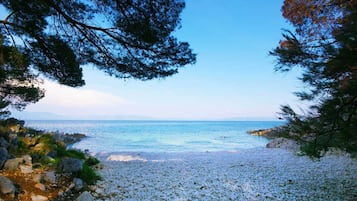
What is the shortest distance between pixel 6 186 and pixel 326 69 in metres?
4.89

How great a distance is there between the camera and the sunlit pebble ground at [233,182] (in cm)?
475

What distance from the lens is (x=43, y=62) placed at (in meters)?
4.67

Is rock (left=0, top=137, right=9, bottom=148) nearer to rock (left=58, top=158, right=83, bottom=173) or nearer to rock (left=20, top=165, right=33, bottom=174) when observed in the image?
rock (left=20, top=165, right=33, bottom=174)

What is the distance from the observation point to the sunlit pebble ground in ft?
15.6

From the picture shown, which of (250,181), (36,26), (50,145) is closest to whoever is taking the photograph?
(36,26)

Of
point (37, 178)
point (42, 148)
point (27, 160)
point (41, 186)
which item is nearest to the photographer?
point (41, 186)

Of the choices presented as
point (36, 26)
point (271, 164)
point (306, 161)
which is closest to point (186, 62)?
point (36, 26)

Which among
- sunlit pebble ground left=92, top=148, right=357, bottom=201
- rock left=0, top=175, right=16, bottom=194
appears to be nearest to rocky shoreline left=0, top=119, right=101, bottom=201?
rock left=0, top=175, right=16, bottom=194

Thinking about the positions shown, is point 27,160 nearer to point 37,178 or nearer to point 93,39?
point 37,178

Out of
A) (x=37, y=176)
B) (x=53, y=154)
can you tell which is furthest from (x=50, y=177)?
(x=53, y=154)

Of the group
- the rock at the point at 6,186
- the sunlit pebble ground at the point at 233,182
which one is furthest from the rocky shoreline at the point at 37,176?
the sunlit pebble ground at the point at 233,182

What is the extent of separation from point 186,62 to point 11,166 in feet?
11.5

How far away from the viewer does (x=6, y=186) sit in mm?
3709

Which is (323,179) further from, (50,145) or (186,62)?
(50,145)
